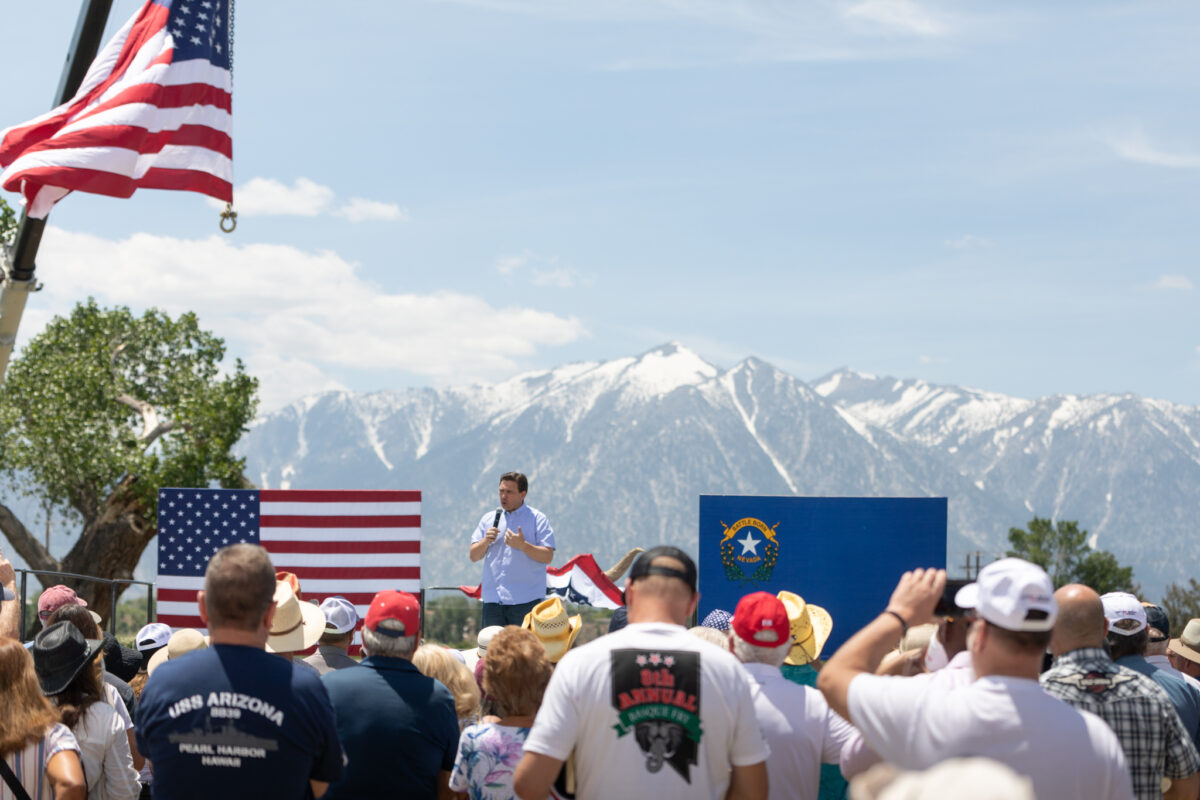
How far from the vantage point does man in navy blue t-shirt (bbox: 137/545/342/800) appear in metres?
3.39

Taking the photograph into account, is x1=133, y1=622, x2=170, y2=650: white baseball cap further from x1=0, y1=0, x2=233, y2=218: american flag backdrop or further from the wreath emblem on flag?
the wreath emblem on flag

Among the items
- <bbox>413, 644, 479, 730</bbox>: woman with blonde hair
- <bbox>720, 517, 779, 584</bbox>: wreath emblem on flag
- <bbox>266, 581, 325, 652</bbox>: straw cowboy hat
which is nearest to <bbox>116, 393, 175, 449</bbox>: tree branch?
<bbox>720, 517, 779, 584</bbox>: wreath emblem on flag

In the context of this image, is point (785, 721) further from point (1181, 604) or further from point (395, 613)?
point (1181, 604)

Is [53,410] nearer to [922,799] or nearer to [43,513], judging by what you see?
[43,513]

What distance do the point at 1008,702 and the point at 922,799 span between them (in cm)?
148

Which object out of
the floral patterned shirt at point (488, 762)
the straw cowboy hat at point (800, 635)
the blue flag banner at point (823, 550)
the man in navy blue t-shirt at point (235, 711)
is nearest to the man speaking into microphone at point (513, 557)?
the blue flag banner at point (823, 550)

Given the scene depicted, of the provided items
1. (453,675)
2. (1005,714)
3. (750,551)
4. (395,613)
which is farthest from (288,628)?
(750,551)

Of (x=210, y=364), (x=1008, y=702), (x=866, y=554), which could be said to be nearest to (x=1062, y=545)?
(x=210, y=364)

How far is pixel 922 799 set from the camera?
1709 mm

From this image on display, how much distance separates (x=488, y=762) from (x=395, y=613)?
677mm

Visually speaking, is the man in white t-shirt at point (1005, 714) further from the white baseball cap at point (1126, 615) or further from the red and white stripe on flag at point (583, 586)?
the red and white stripe on flag at point (583, 586)

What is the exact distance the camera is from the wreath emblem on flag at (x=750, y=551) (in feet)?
27.1

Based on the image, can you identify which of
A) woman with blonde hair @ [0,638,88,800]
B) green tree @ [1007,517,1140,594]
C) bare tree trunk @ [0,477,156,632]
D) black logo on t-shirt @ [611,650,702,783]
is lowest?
green tree @ [1007,517,1140,594]

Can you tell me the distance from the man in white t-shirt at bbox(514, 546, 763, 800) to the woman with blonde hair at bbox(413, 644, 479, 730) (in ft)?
4.91
